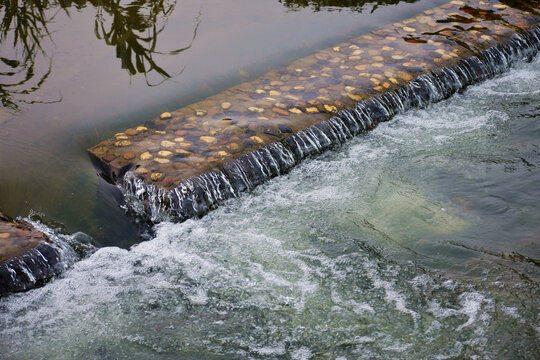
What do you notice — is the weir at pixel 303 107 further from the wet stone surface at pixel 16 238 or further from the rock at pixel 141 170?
the wet stone surface at pixel 16 238

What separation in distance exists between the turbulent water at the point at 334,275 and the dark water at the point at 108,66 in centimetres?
51

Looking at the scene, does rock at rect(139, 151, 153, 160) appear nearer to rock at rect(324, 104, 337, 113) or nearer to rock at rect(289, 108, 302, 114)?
rock at rect(289, 108, 302, 114)

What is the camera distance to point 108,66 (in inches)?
175

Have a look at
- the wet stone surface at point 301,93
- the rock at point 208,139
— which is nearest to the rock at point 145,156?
the wet stone surface at point 301,93

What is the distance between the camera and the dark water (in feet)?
11.3

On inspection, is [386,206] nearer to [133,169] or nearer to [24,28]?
[133,169]

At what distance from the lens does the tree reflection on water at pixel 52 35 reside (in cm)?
421

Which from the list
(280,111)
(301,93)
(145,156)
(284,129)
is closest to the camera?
(145,156)

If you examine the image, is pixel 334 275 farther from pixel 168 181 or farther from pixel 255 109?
pixel 255 109

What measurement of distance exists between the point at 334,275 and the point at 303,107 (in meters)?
1.58

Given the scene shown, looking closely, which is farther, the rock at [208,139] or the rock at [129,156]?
the rock at [208,139]

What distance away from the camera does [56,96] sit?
4.11 m

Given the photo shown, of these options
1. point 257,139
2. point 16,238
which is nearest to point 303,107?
point 257,139

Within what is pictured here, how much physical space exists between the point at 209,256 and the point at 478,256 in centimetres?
140
